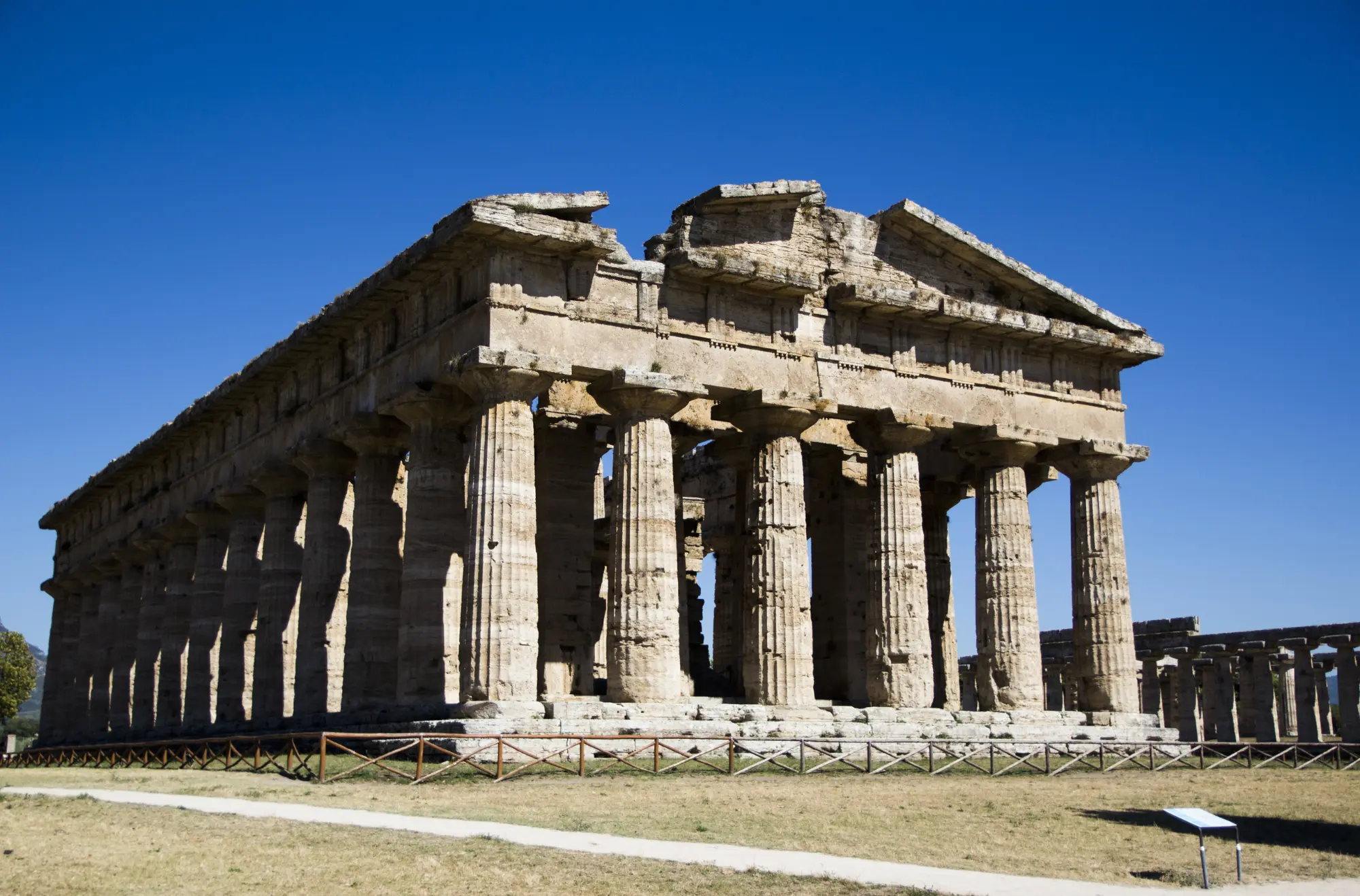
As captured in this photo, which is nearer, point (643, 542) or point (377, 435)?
point (643, 542)

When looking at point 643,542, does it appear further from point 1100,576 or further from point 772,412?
point 1100,576

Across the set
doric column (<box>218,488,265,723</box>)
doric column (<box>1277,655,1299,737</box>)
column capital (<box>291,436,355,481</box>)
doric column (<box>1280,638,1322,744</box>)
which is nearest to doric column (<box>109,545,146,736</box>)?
doric column (<box>218,488,265,723</box>)

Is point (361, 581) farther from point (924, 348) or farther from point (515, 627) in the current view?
point (924, 348)

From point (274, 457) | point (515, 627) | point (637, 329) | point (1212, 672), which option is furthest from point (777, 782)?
point (1212, 672)

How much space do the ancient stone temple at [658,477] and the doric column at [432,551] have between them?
0.07 m

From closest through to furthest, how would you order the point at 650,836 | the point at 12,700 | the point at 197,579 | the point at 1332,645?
1. the point at 650,836
2. the point at 197,579
3. the point at 1332,645
4. the point at 12,700

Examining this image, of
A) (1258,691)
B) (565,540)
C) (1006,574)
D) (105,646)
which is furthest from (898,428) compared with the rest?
(105,646)

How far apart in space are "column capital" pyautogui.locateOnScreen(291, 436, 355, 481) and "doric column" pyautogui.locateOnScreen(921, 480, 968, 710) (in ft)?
52.6

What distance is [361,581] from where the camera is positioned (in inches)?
1286

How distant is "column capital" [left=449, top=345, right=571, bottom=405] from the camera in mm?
28156

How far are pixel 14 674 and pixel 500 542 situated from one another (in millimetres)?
62720

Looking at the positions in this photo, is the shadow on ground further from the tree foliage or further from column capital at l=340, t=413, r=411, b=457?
the tree foliage

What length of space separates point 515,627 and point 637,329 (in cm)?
702

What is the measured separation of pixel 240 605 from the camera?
39500 millimetres
